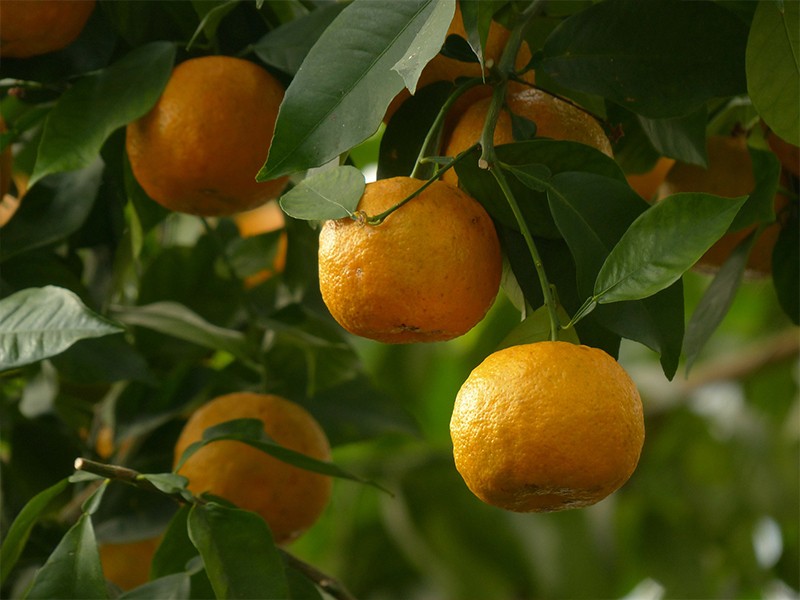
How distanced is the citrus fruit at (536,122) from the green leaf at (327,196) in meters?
0.09

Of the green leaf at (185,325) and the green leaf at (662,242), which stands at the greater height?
the green leaf at (662,242)

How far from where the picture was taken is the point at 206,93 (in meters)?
0.74

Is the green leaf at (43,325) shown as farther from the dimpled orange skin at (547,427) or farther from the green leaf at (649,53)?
the green leaf at (649,53)

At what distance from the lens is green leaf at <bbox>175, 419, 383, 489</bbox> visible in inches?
28.6

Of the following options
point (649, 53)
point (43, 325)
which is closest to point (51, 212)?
point (43, 325)

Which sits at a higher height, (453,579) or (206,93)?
(206,93)

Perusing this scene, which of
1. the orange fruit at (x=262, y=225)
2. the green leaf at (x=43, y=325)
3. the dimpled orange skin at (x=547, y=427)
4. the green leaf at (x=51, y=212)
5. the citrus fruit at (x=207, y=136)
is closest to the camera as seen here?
the dimpled orange skin at (x=547, y=427)

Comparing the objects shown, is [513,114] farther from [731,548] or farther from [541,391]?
[731,548]

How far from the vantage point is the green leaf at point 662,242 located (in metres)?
0.55

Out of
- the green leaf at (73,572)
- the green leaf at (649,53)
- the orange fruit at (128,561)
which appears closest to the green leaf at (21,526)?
the green leaf at (73,572)

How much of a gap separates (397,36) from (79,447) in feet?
1.89

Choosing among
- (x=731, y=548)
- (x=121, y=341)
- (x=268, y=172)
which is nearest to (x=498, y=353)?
(x=268, y=172)

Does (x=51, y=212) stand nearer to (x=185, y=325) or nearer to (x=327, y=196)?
(x=185, y=325)

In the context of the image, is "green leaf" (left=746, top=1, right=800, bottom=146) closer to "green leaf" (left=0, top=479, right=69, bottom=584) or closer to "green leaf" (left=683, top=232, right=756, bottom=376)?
"green leaf" (left=683, top=232, right=756, bottom=376)
